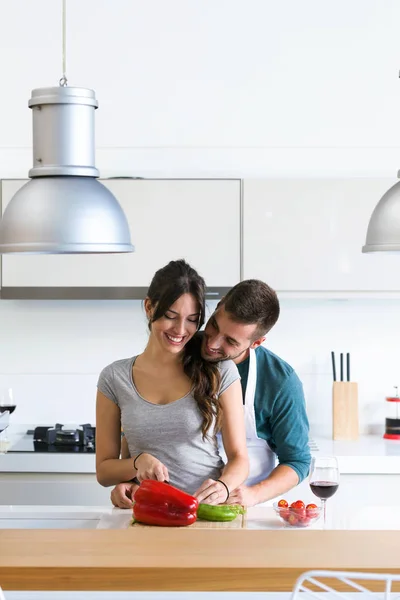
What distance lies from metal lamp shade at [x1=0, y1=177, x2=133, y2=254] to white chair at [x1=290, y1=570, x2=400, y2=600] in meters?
0.90

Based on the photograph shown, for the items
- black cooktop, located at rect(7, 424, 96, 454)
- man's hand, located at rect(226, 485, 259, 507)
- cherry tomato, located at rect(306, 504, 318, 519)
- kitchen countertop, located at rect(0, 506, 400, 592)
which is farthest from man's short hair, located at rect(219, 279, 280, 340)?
black cooktop, located at rect(7, 424, 96, 454)

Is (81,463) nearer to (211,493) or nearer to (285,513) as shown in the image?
(211,493)

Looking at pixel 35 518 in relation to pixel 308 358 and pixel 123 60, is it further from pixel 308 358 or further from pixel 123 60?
pixel 123 60

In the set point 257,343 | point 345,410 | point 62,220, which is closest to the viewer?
point 62,220

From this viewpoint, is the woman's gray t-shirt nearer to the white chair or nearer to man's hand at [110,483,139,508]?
man's hand at [110,483,139,508]

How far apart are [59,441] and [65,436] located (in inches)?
1.4

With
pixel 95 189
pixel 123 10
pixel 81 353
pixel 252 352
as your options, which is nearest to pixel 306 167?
pixel 123 10

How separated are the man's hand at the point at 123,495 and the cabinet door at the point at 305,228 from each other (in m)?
1.83

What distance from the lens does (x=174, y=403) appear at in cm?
253

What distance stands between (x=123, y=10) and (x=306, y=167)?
1266 mm

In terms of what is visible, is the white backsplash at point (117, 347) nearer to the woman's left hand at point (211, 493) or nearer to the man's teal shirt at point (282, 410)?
the man's teal shirt at point (282, 410)

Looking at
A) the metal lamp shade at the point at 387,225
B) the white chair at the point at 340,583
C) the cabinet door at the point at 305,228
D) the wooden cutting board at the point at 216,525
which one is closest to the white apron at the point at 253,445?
the wooden cutting board at the point at 216,525

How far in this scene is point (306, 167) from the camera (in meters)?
4.56

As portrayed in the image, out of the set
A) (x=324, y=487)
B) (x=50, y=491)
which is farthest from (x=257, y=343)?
(x=50, y=491)
